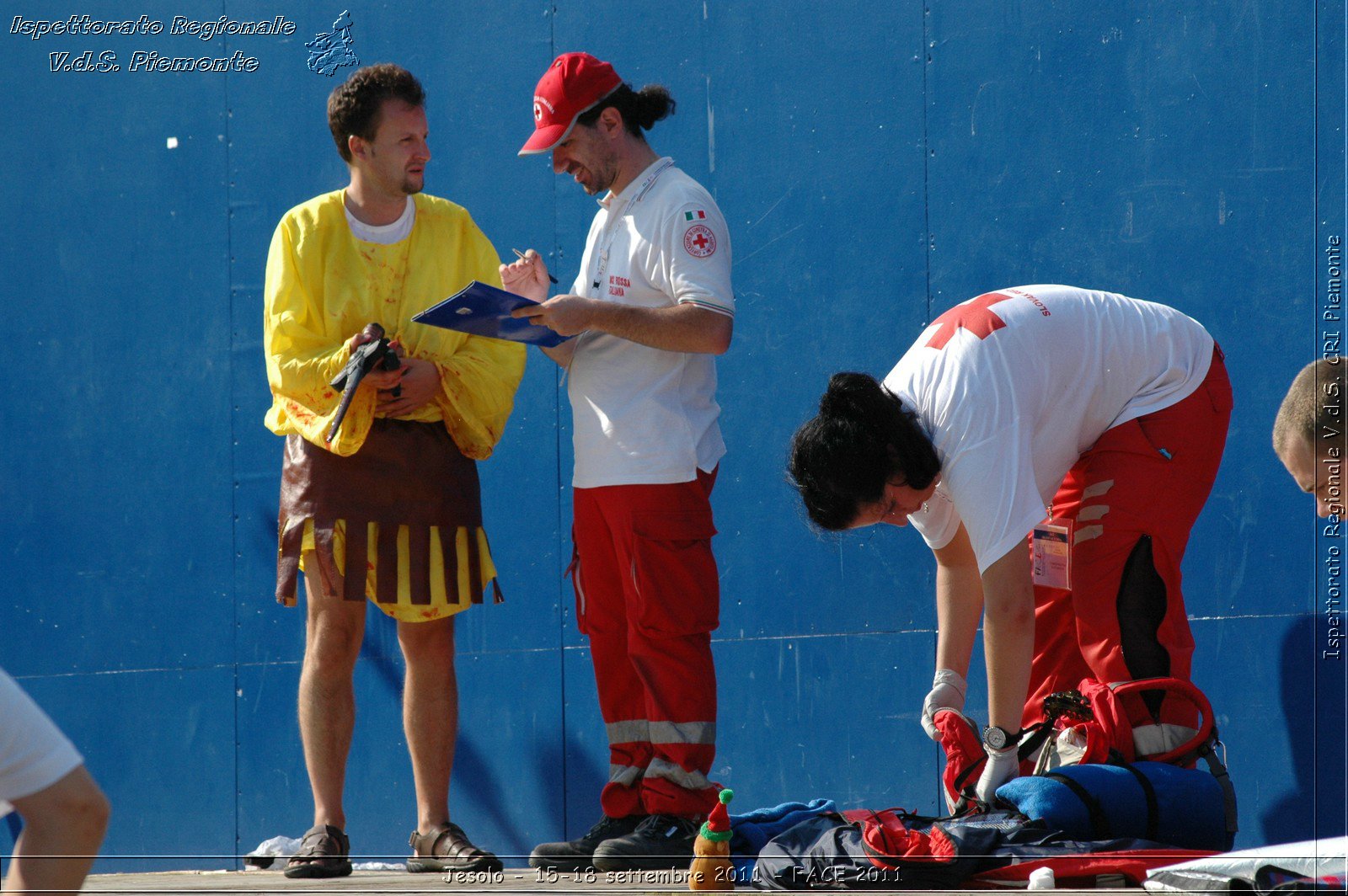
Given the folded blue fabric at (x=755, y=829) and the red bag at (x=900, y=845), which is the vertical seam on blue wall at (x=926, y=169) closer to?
the folded blue fabric at (x=755, y=829)

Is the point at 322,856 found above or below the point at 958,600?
below

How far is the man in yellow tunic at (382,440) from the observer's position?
345cm

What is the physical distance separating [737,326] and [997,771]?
5.81 feet

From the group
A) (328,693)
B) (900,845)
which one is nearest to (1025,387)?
(900,845)

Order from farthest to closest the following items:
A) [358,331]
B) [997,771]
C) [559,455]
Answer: [559,455]
[358,331]
[997,771]

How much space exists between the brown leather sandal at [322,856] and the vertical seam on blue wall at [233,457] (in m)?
1.38

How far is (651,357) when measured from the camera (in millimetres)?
3340

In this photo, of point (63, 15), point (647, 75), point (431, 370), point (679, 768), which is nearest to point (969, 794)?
point (679, 768)

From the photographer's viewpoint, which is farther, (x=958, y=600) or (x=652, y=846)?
(x=958, y=600)

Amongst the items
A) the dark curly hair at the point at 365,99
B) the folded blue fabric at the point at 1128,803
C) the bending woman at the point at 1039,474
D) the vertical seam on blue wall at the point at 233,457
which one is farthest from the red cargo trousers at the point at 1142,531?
the vertical seam on blue wall at the point at 233,457

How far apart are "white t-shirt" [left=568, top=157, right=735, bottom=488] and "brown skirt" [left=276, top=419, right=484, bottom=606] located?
1.26ft

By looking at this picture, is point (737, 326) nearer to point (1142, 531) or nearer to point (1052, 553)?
point (1052, 553)

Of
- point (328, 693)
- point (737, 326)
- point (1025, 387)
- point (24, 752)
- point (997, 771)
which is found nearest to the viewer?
point (24, 752)

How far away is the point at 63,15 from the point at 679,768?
3.43 meters
